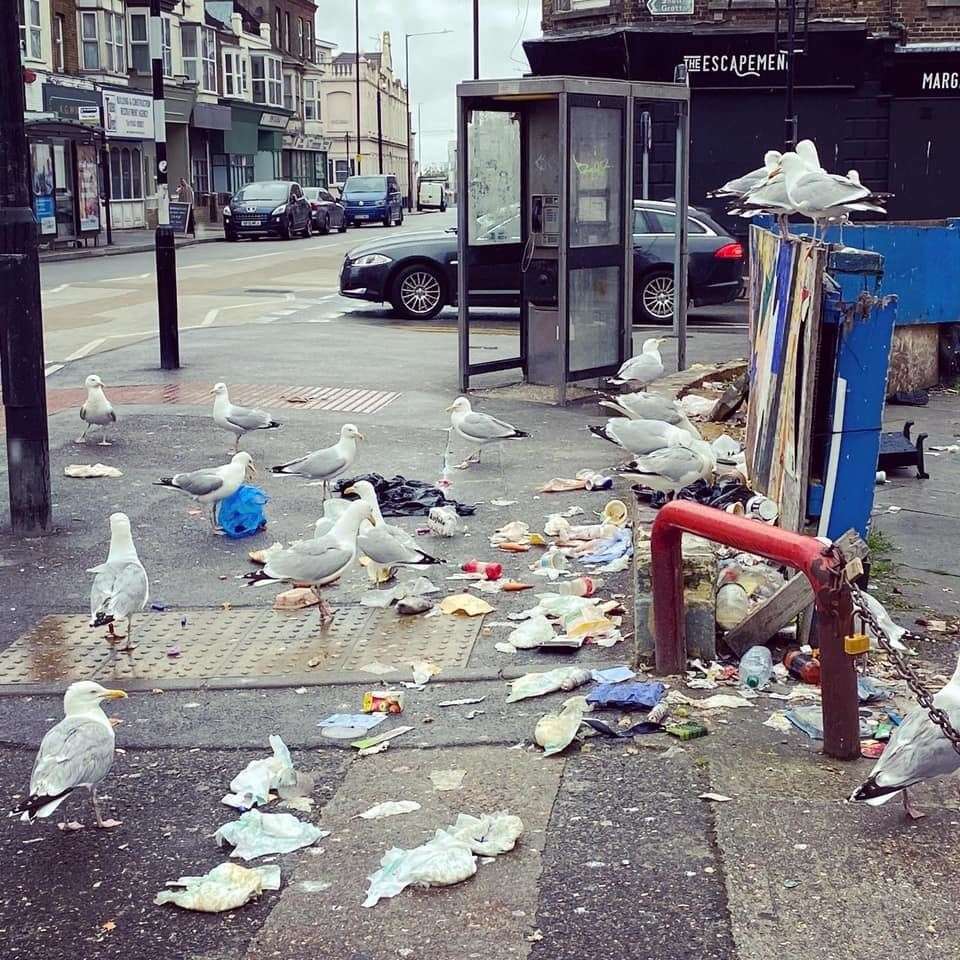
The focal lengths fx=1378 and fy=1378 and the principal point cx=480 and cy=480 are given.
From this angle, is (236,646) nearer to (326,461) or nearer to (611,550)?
(611,550)

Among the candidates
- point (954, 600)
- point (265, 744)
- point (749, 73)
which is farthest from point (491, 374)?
point (749, 73)

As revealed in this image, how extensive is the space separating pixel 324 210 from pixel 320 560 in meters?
43.8

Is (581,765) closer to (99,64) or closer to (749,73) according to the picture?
(749,73)

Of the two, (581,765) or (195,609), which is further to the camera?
(195,609)

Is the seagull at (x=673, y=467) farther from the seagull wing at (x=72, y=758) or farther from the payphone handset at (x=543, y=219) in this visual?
the payphone handset at (x=543, y=219)

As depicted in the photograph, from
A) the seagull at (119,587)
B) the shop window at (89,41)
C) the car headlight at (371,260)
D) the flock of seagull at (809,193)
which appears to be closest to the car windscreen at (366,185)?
the shop window at (89,41)

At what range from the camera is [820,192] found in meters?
8.99

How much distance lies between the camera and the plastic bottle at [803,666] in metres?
5.64

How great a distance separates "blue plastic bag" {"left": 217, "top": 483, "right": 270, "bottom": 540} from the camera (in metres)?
8.55

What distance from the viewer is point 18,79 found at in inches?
316

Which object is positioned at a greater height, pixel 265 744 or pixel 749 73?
pixel 749 73

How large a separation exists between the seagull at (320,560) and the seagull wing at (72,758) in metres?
1.96

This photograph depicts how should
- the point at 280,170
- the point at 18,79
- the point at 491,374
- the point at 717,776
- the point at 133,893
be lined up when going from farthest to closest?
the point at 280,170 < the point at 491,374 < the point at 18,79 < the point at 717,776 < the point at 133,893

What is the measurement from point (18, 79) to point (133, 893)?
5.53m
